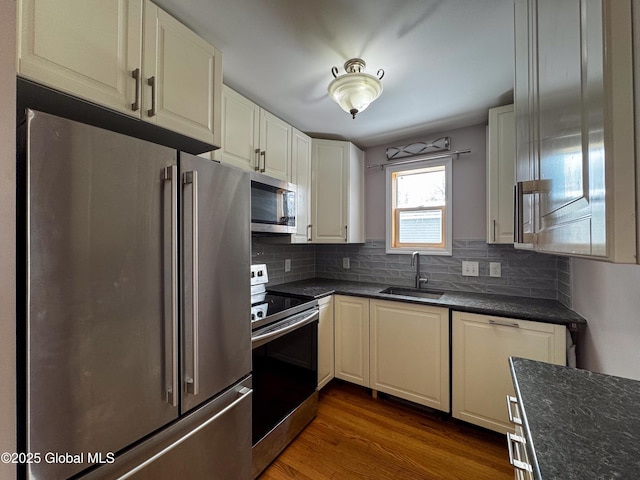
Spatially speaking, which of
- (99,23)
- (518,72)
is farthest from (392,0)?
(99,23)

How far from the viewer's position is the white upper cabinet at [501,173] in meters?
1.92

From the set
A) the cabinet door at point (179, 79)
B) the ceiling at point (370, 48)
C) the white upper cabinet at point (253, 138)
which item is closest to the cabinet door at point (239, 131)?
the white upper cabinet at point (253, 138)

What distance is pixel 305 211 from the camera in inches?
Answer: 95.4

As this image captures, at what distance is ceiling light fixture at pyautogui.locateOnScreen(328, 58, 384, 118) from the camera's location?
1446 millimetres

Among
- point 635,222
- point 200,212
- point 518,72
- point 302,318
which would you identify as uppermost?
point 518,72

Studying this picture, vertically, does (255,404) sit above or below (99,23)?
below

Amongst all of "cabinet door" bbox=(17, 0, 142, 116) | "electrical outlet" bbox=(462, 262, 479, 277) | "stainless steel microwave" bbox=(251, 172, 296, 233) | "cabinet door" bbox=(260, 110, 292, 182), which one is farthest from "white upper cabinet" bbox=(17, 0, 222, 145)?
"electrical outlet" bbox=(462, 262, 479, 277)

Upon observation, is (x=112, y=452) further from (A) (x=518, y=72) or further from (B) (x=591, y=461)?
(A) (x=518, y=72)

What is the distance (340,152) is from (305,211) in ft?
2.39

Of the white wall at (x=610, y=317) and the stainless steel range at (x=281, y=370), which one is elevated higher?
the white wall at (x=610, y=317)

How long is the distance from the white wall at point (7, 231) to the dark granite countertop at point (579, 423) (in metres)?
1.01

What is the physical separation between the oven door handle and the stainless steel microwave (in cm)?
64

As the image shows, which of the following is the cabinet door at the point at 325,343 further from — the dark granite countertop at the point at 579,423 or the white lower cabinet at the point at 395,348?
the dark granite countertop at the point at 579,423

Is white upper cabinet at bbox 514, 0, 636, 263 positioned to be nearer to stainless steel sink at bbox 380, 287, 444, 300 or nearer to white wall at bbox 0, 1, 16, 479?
white wall at bbox 0, 1, 16, 479
